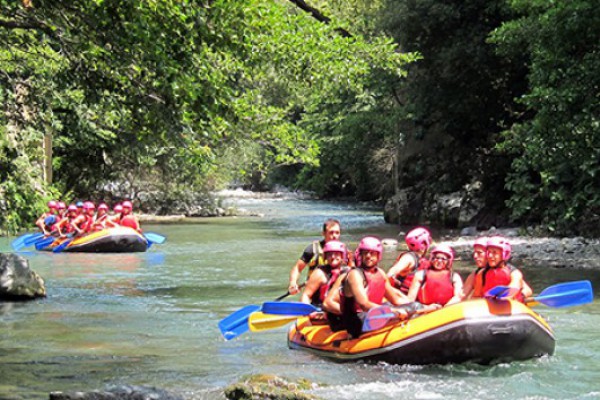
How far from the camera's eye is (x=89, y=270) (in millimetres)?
17375

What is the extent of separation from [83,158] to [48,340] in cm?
1978

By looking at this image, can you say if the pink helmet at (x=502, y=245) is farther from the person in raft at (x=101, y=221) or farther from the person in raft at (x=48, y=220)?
the person in raft at (x=48, y=220)

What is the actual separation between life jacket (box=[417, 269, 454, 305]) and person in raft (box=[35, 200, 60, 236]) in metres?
14.1

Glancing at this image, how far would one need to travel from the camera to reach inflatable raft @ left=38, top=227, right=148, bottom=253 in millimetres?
20422

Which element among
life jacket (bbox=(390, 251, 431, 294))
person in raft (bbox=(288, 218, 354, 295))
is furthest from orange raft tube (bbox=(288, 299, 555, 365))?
person in raft (bbox=(288, 218, 354, 295))

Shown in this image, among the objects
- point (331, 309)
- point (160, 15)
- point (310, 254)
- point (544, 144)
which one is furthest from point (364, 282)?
point (544, 144)

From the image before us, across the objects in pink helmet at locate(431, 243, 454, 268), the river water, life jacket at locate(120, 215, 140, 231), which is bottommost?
the river water

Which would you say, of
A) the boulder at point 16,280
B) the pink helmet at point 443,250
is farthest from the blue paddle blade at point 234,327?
the boulder at point 16,280

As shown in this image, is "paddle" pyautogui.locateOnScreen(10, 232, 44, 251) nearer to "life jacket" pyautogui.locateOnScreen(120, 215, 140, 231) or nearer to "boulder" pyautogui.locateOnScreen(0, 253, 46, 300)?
"life jacket" pyautogui.locateOnScreen(120, 215, 140, 231)

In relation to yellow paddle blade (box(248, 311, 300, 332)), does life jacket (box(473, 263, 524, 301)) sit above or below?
above

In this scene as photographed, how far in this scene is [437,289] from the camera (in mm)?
Result: 8969

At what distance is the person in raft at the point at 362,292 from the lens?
8.59 meters

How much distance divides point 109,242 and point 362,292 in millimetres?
12818

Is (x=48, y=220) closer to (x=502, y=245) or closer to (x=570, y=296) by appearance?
(x=502, y=245)
